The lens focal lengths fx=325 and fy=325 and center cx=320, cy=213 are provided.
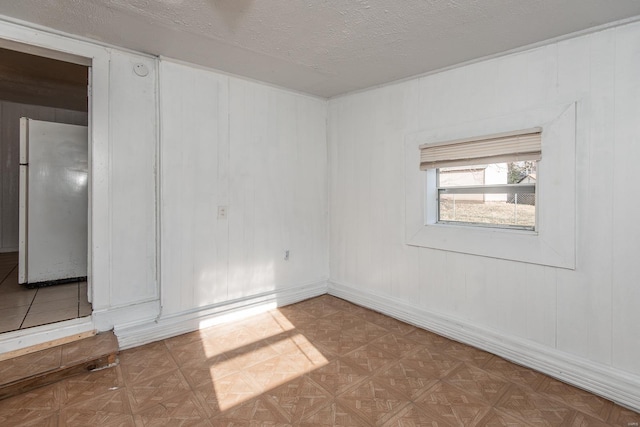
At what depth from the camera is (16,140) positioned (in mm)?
5109

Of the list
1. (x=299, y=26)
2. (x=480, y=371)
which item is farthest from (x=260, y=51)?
(x=480, y=371)

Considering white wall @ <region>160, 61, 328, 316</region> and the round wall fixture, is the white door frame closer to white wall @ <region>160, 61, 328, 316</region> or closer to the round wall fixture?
the round wall fixture

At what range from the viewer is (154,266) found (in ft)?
9.45

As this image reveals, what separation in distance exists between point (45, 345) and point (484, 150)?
372cm

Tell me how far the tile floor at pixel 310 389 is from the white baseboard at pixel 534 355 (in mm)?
72

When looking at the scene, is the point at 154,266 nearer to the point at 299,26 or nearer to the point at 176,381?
the point at 176,381

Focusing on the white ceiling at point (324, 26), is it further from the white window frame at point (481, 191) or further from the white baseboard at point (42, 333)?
the white baseboard at point (42, 333)

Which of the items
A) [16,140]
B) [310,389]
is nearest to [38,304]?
[310,389]

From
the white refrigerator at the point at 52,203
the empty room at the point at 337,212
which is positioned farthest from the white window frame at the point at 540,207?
the white refrigerator at the point at 52,203

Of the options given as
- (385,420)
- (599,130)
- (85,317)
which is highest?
(599,130)

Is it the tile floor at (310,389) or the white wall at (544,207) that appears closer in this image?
the tile floor at (310,389)

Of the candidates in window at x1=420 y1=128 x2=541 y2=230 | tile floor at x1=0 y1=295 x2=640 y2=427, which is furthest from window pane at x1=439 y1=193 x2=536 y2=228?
tile floor at x1=0 y1=295 x2=640 y2=427

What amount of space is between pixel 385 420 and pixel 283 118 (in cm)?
301

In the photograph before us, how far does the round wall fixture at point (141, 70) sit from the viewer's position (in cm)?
273
